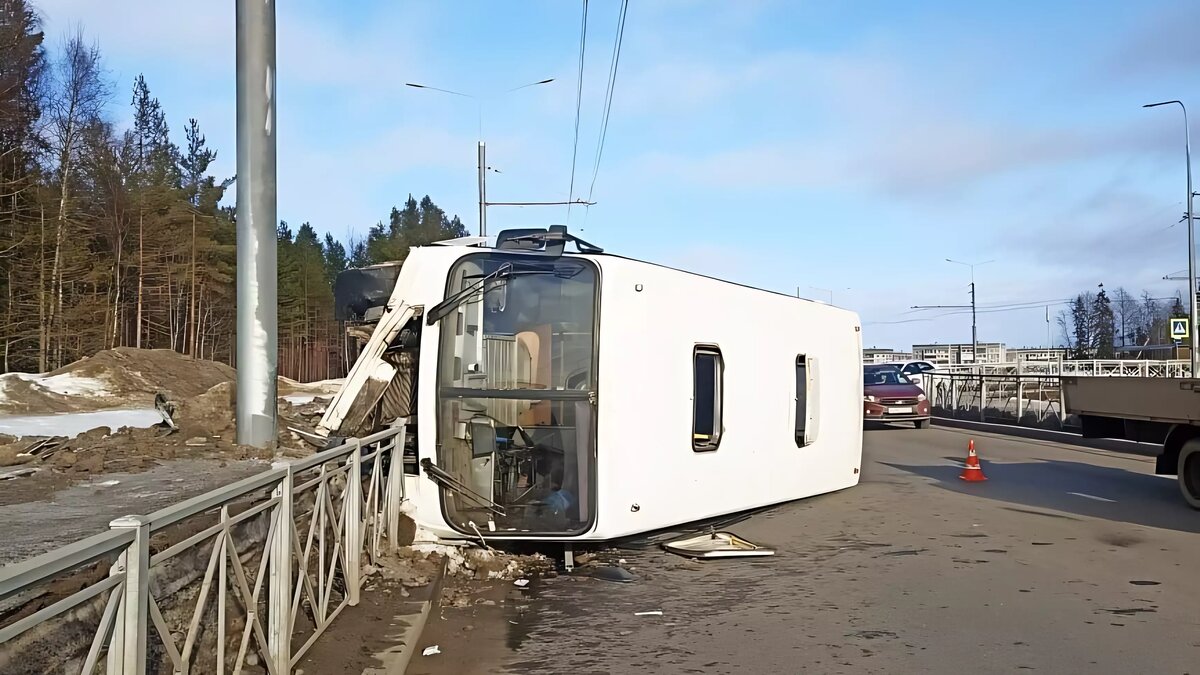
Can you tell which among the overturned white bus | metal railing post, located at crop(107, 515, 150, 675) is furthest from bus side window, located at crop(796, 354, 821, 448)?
metal railing post, located at crop(107, 515, 150, 675)

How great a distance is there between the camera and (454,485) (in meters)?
8.12

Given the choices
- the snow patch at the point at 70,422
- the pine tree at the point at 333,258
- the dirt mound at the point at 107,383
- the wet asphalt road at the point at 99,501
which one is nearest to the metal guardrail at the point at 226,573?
the wet asphalt road at the point at 99,501

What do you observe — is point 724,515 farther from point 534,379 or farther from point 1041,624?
point 1041,624

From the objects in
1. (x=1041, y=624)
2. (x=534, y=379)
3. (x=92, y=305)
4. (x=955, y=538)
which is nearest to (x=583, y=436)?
(x=534, y=379)

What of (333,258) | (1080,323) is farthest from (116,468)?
(1080,323)

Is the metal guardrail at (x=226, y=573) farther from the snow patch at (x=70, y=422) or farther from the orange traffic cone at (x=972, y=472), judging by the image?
the orange traffic cone at (x=972, y=472)

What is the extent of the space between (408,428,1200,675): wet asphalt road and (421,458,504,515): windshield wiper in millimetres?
698

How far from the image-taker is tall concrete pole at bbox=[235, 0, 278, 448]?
8883 mm

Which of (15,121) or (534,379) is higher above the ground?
(15,121)

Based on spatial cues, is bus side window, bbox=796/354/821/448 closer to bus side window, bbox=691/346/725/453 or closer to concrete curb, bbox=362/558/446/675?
bus side window, bbox=691/346/725/453

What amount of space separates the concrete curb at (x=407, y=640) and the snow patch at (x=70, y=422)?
24.2 ft

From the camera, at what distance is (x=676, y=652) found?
20.2ft

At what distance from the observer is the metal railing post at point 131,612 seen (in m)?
3.04

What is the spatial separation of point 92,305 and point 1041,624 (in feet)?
113
